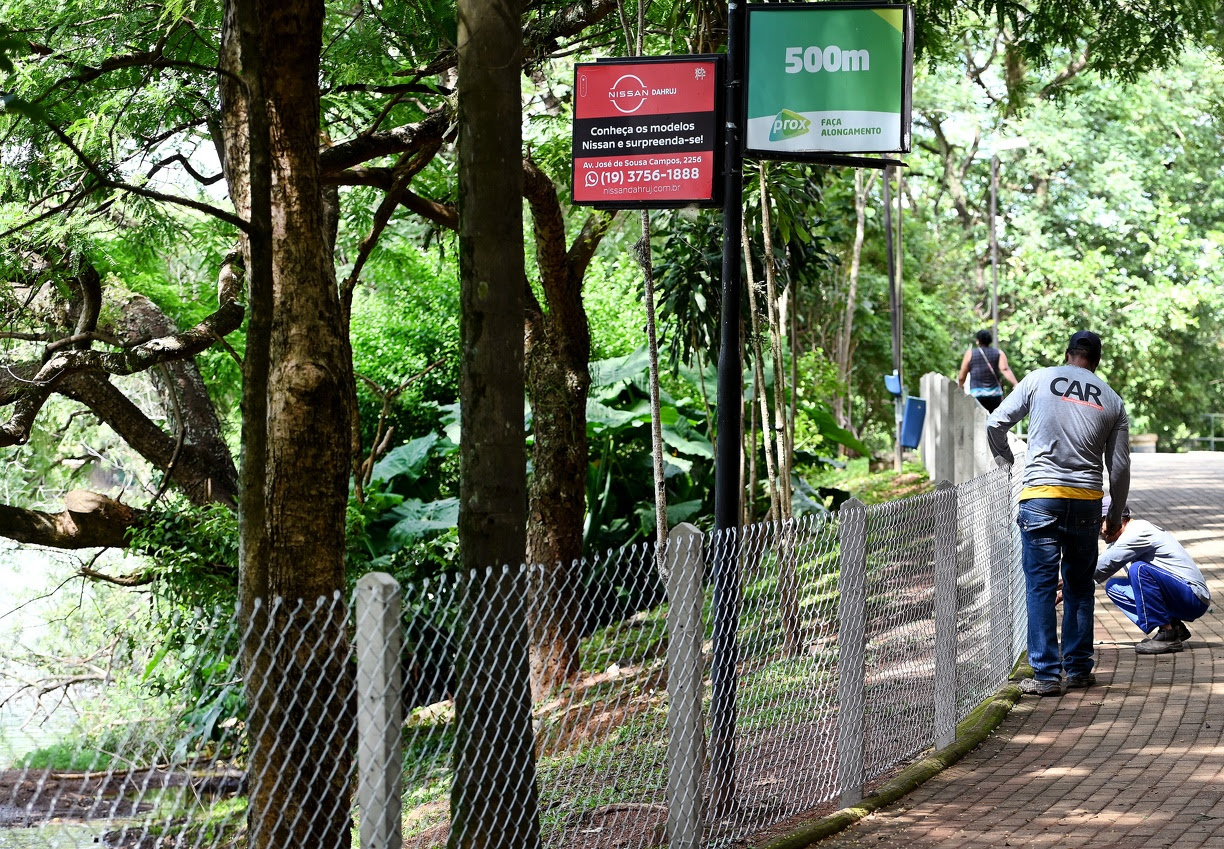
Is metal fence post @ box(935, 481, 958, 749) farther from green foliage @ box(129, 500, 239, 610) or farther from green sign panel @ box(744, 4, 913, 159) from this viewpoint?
green foliage @ box(129, 500, 239, 610)

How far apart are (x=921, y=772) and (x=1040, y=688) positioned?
2.06m

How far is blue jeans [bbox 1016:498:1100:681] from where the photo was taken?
842cm

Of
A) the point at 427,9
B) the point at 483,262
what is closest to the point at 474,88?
the point at 483,262

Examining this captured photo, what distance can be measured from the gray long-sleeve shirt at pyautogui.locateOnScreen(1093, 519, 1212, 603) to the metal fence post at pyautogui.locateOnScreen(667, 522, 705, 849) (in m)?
5.12

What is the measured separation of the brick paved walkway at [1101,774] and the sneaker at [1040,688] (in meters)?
0.08

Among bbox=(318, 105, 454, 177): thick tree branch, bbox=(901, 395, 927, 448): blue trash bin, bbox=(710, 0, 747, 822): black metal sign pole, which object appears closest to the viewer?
bbox=(710, 0, 747, 822): black metal sign pole

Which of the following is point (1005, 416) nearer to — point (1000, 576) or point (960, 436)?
point (1000, 576)

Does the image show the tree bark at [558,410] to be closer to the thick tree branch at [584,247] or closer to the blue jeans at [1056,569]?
the thick tree branch at [584,247]

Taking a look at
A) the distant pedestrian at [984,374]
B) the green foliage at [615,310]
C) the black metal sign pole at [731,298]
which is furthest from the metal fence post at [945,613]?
the green foliage at [615,310]

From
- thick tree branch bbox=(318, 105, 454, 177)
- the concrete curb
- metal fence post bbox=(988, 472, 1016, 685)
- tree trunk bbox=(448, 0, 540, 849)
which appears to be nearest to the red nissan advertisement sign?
tree trunk bbox=(448, 0, 540, 849)

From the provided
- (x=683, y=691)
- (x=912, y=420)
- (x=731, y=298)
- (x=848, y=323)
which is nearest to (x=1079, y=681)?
(x=731, y=298)

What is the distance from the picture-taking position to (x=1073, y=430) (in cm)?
837

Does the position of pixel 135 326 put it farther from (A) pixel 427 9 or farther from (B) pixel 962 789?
(B) pixel 962 789

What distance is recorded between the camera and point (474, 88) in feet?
16.5
